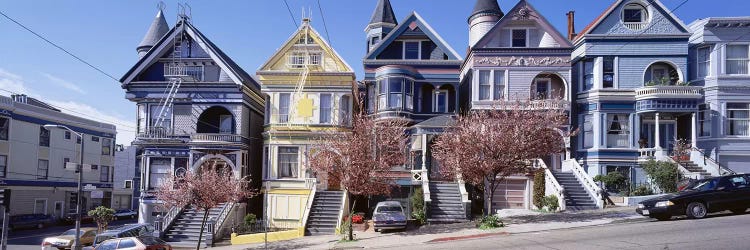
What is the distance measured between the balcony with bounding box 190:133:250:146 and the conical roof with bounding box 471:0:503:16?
20.5m

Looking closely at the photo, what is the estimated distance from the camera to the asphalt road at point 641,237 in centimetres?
1378

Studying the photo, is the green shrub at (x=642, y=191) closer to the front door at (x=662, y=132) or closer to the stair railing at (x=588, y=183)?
the stair railing at (x=588, y=183)

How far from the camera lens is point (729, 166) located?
29359 millimetres

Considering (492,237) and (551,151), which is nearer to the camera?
(492,237)

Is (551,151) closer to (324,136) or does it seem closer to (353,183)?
(353,183)

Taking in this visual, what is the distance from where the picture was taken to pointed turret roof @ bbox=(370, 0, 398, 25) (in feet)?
149

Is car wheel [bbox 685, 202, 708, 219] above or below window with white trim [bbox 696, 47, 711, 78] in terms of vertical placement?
below

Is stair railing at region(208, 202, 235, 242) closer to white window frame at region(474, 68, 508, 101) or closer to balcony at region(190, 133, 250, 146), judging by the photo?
balcony at region(190, 133, 250, 146)

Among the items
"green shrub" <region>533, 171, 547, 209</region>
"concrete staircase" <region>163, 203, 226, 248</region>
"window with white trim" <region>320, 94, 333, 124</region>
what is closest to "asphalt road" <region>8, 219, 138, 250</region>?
"concrete staircase" <region>163, 203, 226, 248</region>

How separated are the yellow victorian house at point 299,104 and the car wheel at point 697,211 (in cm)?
1793

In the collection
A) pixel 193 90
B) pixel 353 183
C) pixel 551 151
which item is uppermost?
pixel 193 90

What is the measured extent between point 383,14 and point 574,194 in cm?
2523

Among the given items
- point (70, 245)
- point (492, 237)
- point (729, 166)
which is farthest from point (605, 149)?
point (70, 245)

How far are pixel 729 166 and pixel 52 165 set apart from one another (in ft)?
170
